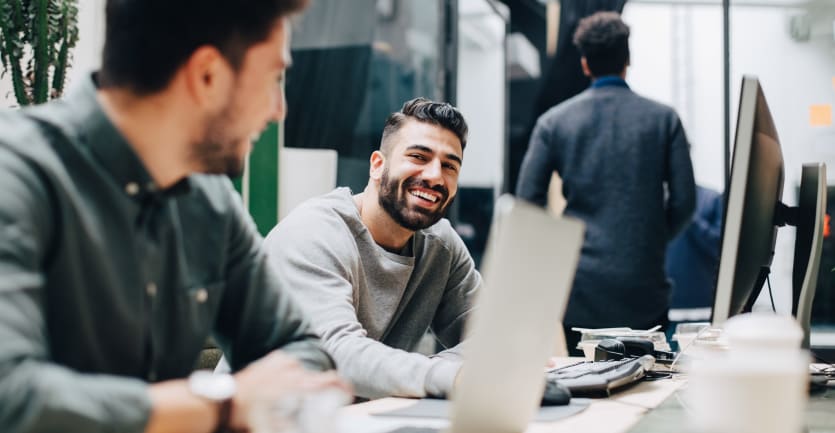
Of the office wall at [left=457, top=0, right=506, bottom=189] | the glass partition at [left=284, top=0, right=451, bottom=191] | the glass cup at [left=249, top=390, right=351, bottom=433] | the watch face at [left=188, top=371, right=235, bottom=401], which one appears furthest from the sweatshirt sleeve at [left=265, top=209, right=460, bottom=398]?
the office wall at [left=457, top=0, right=506, bottom=189]

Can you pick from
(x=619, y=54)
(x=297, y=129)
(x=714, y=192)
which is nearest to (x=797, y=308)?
(x=619, y=54)

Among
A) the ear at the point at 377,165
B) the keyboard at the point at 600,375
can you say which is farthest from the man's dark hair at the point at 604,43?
the keyboard at the point at 600,375

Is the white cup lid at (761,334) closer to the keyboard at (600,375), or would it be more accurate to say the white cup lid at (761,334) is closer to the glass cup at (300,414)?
the glass cup at (300,414)

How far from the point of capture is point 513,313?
0.89 metres

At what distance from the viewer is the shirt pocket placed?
1157mm

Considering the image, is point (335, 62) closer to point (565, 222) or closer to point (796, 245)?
point (796, 245)

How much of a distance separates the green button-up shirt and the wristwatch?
0.06 meters

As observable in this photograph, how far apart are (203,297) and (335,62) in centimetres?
348

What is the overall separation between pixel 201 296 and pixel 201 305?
0.02 metres

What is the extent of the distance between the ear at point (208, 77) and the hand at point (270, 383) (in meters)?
0.33

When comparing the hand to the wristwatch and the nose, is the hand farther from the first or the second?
the nose

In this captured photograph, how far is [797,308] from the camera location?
61.9 inches

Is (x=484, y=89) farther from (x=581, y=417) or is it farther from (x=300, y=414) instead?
(x=300, y=414)

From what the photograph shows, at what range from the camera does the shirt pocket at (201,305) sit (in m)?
1.16
